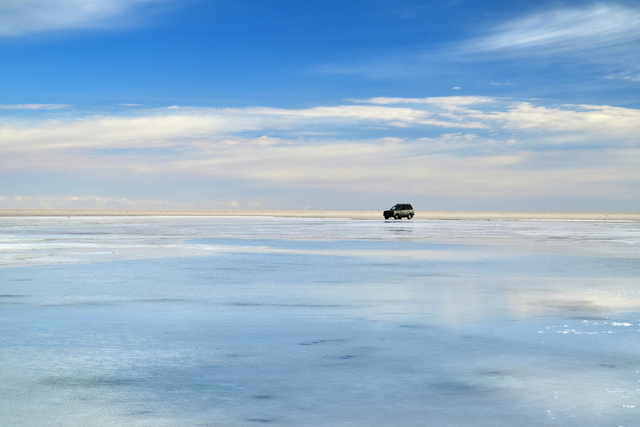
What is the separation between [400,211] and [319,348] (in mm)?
74409

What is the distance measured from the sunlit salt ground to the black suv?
6335cm

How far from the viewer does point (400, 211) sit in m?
82.4

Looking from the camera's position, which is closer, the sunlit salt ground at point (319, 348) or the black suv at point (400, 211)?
the sunlit salt ground at point (319, 348)

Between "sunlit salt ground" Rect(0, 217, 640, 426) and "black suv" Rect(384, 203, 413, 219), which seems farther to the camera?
"black suv" Rect(384, 203, 413, 219)

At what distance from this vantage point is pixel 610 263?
816 inches

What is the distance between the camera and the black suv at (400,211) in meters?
81.4

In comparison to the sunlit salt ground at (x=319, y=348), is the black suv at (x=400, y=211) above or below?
above

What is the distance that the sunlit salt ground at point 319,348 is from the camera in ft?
19.5

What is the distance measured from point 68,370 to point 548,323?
672 centimetres

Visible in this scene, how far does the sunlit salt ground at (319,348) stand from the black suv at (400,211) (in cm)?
6335

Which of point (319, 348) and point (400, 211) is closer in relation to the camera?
point (319, 348)

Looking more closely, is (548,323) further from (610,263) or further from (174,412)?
(610,263)

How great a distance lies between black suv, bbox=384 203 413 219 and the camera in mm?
81438

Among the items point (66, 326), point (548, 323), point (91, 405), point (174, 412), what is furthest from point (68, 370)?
point (548, 323)
